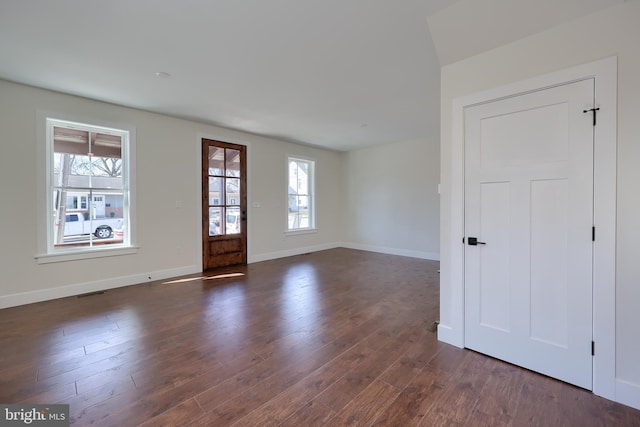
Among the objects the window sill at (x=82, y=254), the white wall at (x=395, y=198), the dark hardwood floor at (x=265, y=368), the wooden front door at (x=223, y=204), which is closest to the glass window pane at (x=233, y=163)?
the wooden front door at (x=223, y=204)

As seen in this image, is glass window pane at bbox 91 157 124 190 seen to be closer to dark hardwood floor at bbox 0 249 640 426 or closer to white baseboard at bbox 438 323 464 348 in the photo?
dark hardwood floor at bbox 0 249 640 426

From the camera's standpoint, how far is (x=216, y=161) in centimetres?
532

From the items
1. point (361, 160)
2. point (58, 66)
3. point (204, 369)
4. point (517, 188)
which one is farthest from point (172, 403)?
point (361, 160)

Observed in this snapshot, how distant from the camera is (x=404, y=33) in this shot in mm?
2404

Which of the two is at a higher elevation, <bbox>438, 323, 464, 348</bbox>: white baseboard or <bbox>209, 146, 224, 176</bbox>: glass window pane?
<bbox>209, 146, 224, 176</bbox>: glass window pane

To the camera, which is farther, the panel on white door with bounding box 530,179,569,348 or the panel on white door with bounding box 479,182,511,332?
the panel on white door with bounding box 479,182,511,332

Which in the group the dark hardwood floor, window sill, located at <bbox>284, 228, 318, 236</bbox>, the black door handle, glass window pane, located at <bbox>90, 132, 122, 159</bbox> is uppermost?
glass window pane, located at <bbox>90, 132, 122, 159</bbox>

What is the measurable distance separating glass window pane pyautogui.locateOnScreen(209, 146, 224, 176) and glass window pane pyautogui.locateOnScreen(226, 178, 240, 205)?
25 cm

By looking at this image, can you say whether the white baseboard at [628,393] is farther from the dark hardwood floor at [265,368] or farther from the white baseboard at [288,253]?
the white baseboard at [288,253]

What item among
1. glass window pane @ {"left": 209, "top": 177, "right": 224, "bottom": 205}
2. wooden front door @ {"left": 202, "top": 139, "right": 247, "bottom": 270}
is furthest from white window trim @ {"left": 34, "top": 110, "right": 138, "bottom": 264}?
glass window pane @ {"left": 209, "top": 177, "right": 224, "bottom": 205}

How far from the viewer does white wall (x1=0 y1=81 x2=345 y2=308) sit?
11.0ft

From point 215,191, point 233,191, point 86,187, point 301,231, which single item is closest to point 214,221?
point 215,191

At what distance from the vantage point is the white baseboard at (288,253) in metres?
5.97

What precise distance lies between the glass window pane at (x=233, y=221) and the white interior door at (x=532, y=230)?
4.41 m
